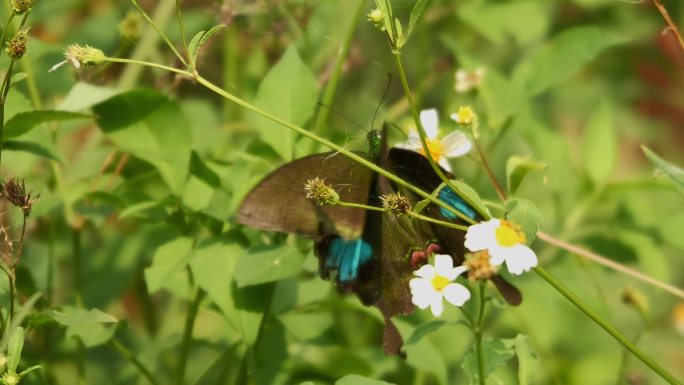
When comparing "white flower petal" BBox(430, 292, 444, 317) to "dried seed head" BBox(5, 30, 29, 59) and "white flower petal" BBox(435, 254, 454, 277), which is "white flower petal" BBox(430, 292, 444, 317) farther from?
"dried seed head" BBox(5, 30, 29, 59)

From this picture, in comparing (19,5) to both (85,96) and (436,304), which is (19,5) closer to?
(85,96)

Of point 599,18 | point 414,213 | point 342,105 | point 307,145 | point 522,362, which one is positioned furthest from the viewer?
point 599,18

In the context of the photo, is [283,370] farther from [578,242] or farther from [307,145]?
[578,242]

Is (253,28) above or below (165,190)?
above

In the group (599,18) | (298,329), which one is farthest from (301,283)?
(599,18)

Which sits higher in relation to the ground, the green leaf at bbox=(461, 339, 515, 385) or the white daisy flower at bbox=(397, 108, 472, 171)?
the white daisy flower at bbox=(397, 108, 472, 171)

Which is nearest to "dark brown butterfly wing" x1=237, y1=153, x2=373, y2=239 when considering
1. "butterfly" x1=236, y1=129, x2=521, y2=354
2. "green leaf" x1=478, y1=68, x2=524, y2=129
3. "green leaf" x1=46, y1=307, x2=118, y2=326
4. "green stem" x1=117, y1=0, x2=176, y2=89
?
"butterfly" x1=236, y1=129, x2=521, y2=354

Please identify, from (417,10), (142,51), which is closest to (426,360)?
(417,10)

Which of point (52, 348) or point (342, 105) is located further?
point (342, 105)
